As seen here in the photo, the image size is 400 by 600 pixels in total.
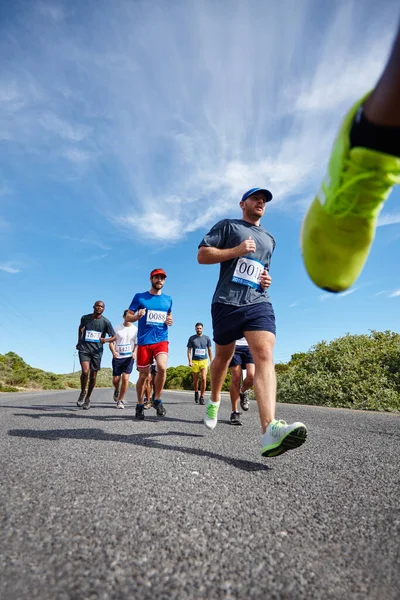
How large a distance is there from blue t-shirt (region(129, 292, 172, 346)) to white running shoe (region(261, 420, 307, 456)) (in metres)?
3.25

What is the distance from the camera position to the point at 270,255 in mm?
3318

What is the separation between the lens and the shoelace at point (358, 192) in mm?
1138

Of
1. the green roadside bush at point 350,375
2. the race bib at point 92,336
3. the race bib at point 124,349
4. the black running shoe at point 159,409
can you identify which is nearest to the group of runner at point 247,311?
the black running shoe at point 159,409

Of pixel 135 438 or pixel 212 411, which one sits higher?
pixel 212 411

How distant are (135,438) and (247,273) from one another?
5.86ft

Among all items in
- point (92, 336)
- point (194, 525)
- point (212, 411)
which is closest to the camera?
point (194, 525)

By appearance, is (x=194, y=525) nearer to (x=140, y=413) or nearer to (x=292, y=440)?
(x=292, y=440)

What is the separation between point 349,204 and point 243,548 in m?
1.18

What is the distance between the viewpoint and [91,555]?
1100 mm

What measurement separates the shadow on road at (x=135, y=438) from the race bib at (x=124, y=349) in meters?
4.31

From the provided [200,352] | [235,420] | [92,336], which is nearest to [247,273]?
[235,420]

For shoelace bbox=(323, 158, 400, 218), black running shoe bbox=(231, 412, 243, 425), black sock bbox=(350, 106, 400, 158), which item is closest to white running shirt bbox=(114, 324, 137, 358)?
black running shoe bbox=(231, 412, 243, 425)

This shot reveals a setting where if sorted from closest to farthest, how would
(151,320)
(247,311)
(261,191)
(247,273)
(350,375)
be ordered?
(247,311) < (247,273) < (261,191) < (151,320) < (350,375)

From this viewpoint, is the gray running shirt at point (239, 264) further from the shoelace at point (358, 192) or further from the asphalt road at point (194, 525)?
the shoelace at point (358, 192)
